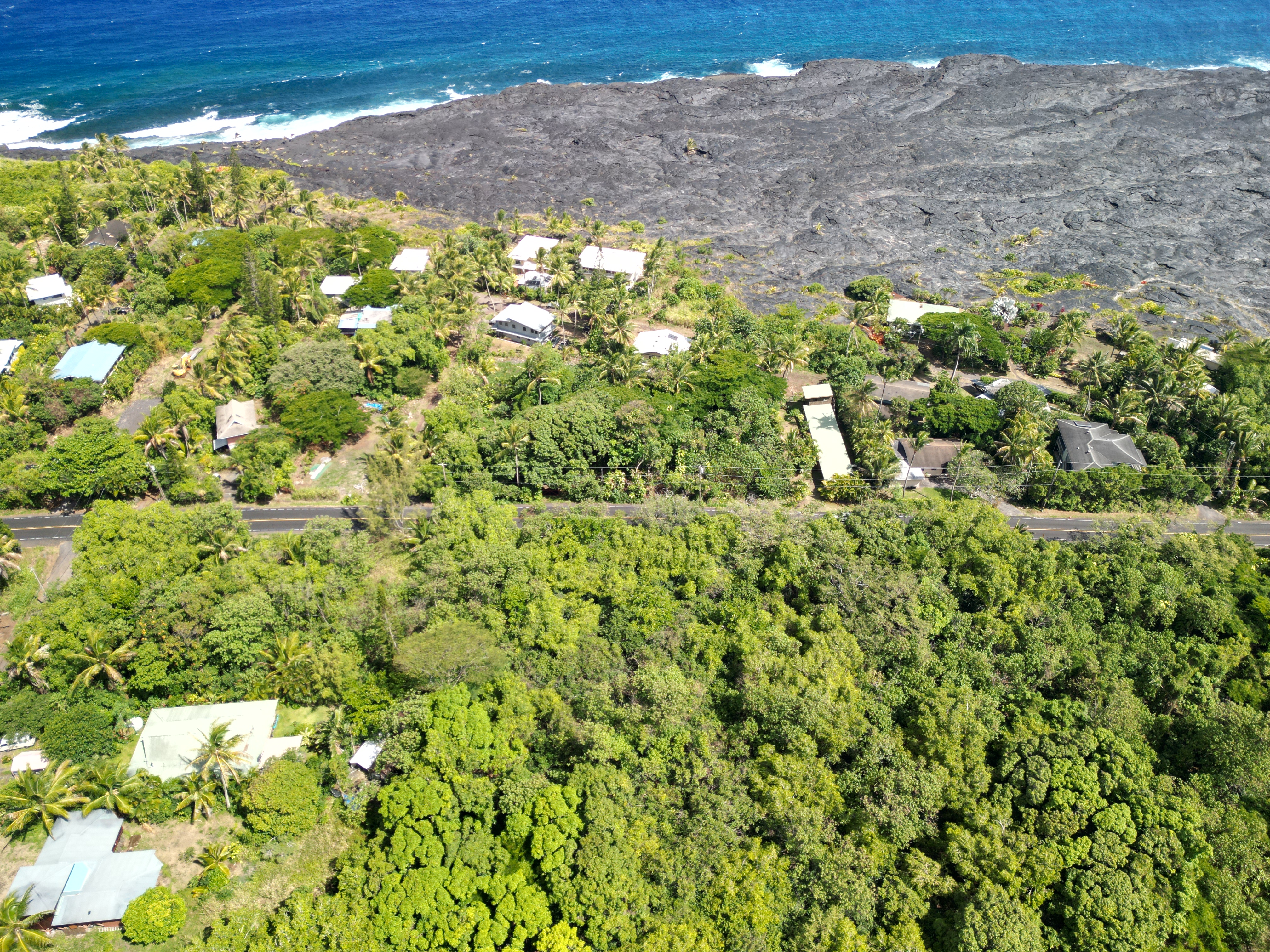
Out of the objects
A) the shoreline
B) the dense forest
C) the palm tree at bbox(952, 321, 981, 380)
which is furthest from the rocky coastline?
the dense forest

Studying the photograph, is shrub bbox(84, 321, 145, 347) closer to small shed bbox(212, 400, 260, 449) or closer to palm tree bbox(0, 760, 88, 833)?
small shed bbox(212, 400, 260, 449)

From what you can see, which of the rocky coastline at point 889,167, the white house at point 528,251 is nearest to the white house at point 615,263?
the white house at point 528,251

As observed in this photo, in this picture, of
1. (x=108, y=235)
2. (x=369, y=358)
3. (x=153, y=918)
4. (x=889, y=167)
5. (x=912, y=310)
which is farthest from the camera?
(x=889, y=167)

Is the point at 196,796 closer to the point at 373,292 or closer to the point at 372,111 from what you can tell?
the point at 373,292

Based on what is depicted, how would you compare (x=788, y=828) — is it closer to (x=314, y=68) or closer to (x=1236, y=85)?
(x=1236, y=85)

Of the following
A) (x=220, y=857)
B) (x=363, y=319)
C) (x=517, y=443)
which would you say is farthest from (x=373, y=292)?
(x=220, y=857)

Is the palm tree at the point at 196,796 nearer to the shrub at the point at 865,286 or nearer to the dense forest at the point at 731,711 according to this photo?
the dense forest at the point at 731,711
